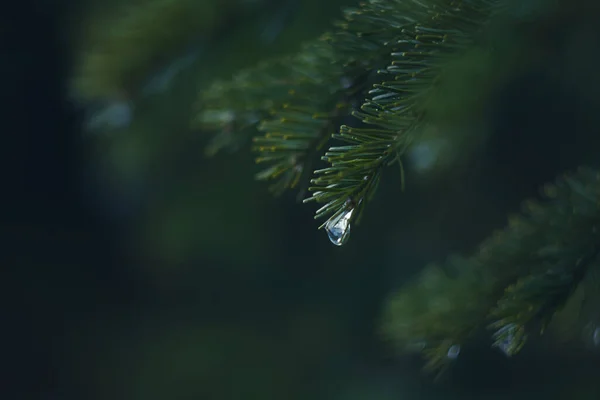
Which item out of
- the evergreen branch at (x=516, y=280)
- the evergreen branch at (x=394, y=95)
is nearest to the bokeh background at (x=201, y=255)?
the evergreen branch at (x=516, y=280)

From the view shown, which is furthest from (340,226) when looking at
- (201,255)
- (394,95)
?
(201,255)

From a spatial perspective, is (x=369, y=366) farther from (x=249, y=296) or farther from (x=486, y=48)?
(x=486, y=48)

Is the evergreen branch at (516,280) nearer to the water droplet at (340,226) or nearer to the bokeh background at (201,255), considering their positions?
the water droplet at (340,226)

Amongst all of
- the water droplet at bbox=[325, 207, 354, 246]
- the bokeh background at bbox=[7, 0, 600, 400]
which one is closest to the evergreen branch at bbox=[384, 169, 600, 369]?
the water droplet at bbox=[325, 207, 354, 246]

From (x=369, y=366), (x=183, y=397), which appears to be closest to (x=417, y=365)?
(x=369, y=366)

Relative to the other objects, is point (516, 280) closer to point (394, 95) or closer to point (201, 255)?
point (394, 95)

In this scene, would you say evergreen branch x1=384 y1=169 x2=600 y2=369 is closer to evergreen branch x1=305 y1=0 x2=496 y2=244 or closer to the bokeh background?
evergreen branch x1=305 y1=0 x2=496 y2=244

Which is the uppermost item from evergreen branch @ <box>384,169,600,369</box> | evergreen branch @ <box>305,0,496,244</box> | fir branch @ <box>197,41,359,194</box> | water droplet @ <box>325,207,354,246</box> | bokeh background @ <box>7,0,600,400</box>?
evergreen branch @ <box>305,0,496,244</box>
